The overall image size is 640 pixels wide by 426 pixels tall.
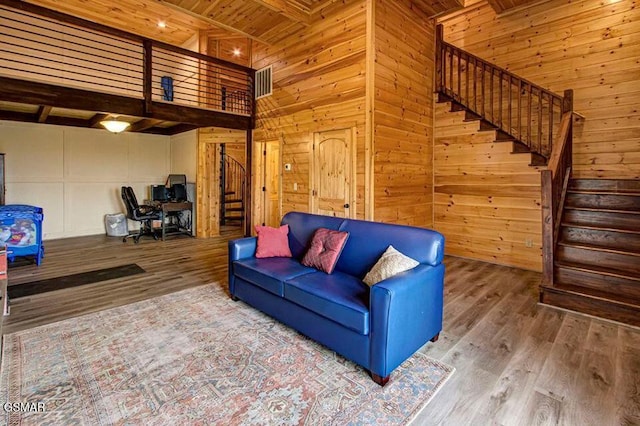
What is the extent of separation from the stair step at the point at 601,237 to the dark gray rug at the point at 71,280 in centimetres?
566

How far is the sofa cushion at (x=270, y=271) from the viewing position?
285 centimetres

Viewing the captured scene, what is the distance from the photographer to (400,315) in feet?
6.95

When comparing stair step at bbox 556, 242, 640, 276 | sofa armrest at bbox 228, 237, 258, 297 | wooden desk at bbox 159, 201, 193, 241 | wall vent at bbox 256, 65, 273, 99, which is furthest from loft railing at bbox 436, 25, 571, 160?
wooden desk at bbox 159, 201, 193, 241

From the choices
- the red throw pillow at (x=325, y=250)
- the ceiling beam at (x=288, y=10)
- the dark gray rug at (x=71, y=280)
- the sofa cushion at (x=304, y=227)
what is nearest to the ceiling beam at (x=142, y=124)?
the dark gray rug at (x=71, y=280)

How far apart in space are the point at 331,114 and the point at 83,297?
4.04 meters

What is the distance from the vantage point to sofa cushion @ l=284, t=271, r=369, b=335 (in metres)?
2.17

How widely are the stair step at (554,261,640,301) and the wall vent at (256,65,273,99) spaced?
528 cm

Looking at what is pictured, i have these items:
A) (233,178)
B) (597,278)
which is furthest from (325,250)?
(233,178)

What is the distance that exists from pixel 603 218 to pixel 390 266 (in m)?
3.19

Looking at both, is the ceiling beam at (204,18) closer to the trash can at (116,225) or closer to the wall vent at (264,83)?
the wall vent at (264,83)

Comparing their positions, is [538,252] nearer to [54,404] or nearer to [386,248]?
[386,248]

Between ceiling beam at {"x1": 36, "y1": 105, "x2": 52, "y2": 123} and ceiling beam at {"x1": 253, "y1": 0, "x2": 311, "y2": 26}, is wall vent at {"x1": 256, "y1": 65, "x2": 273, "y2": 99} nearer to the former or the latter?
ceiling beam at {"x1": 253, "y1": 0, "x2": 311, "y2": 26}

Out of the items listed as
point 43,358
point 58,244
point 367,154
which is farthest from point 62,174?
point 367,154

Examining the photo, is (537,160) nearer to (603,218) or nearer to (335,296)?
(603,218)
